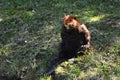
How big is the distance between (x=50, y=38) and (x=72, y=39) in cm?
98

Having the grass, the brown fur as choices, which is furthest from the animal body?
the grass

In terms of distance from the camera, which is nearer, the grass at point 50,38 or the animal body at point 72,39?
the animal body at point 72,39

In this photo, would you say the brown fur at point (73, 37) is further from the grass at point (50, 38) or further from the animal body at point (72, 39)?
the grass at point (50, 38)

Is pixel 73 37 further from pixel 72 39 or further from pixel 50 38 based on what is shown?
pixel 50 38

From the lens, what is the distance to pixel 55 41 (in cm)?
666

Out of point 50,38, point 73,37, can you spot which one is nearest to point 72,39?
point 73,37

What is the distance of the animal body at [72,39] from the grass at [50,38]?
6.7 inches

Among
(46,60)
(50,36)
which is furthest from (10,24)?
(46,60)

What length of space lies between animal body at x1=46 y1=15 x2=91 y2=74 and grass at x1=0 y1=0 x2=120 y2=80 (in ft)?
0.56

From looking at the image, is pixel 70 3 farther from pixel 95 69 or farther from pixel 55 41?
pixel 95 69

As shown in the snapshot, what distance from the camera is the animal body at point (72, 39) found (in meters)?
5.68

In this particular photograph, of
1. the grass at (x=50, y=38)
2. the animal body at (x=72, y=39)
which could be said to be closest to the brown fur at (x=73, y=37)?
the animal body at (x=72, y=39)

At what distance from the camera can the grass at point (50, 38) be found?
5891 mm

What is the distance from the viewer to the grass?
19.3 feet
